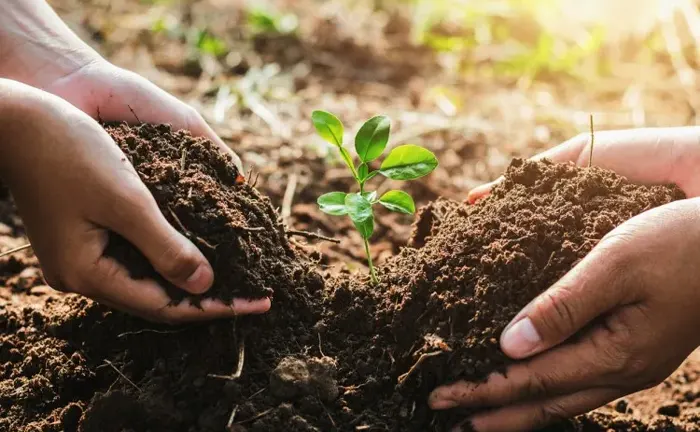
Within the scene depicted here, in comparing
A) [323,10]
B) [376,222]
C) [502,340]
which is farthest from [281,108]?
[502,340]

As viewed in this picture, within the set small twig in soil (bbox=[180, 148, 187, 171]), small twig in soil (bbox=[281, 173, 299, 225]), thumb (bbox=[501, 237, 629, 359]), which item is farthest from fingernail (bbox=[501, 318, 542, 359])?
small twig in soil (bbox=[281, 173, 299, 225])

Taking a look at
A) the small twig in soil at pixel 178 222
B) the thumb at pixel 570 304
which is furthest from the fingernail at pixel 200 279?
the thumb at pixel 570 304

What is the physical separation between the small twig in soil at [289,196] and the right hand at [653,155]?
40.8 inches

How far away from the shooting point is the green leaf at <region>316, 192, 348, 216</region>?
182 cm

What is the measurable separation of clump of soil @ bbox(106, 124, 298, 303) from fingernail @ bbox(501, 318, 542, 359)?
1.97ft

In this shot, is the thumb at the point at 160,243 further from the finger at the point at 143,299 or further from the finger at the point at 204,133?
the finger at the point at 204,133

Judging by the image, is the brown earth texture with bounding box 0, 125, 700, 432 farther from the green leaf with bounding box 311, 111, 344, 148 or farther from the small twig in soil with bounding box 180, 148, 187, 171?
the green leaf with bounding box 311, 111, 344, 148

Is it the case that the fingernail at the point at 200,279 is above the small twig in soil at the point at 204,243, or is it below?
below

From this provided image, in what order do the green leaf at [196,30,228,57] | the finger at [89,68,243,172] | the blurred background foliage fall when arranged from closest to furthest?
the finger at [89,68,243,172]
the blurred background foliage
the green leaf at [196,30,228,57]

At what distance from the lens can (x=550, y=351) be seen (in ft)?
5.47

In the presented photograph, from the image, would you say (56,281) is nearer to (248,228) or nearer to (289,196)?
(248,228)

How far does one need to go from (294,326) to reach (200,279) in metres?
0.33

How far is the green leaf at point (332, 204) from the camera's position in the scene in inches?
71.7

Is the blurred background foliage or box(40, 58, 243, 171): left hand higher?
box(40, 58, 243, 171): left hand
